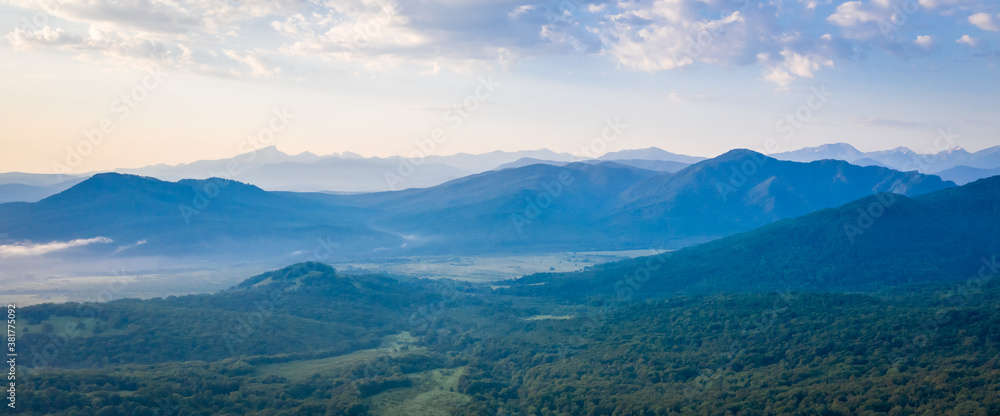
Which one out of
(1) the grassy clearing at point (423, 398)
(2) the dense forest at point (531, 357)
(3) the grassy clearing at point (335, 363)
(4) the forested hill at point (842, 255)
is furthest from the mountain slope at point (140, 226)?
(1) the grassy clearing at point (423, 398)

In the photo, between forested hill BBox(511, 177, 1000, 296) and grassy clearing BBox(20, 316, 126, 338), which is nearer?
grassy clearing BBox(20, 316, 126, 338)

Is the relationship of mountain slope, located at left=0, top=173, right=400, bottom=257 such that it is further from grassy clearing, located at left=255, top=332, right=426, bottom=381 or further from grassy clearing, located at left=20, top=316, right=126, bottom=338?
grassy clearing, located at left=255, top=332, right=426, bottom=381

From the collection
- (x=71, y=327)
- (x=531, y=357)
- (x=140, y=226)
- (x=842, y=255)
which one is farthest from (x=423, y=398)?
(x=140, y=226)

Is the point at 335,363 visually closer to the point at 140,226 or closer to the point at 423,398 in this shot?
the point at 423,398

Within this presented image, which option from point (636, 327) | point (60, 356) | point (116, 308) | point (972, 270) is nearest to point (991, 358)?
point (636, 327)

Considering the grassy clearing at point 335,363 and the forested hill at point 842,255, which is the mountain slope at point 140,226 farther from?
the grassy clearing at point 335,363

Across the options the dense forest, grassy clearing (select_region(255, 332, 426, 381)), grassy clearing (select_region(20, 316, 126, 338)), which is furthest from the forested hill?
grassy clearing (select_region(20, 316, 126, 338))
